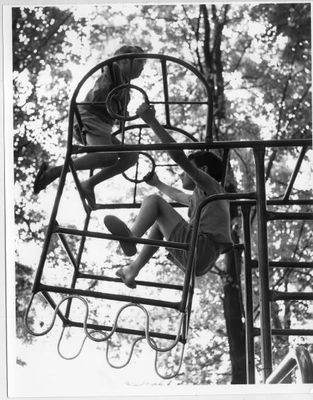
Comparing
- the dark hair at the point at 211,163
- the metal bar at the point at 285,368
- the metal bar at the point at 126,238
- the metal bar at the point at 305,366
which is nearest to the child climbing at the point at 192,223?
the dark hair at the point at 211,163

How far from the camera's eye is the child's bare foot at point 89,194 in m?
3.07

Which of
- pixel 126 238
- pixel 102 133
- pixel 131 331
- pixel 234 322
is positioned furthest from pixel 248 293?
pixel 234 322

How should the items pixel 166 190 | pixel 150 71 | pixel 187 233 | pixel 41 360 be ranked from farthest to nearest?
1. pixel 150 71
2. pixel 41 360
3. pixel 166 190
4. pixel 187 233

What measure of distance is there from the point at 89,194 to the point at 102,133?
0.25 m

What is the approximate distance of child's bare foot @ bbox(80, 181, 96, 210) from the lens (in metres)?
3.07

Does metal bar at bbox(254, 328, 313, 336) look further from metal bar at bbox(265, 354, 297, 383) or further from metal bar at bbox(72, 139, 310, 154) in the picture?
metal bar at bbox(265, 354, 297, 383)

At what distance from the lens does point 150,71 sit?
5953 millimetres

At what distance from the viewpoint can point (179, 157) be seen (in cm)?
272

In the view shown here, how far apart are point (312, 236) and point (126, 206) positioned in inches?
129

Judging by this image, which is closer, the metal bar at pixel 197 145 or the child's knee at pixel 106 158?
the metal bar at pixel 197 145

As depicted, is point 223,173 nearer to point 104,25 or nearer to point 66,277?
point 66,277

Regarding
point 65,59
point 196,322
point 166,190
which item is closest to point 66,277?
point 196,322

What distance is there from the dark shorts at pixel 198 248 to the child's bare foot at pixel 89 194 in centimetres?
32

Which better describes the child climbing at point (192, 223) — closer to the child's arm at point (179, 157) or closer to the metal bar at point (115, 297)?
the child's arm at point (179, 157)
